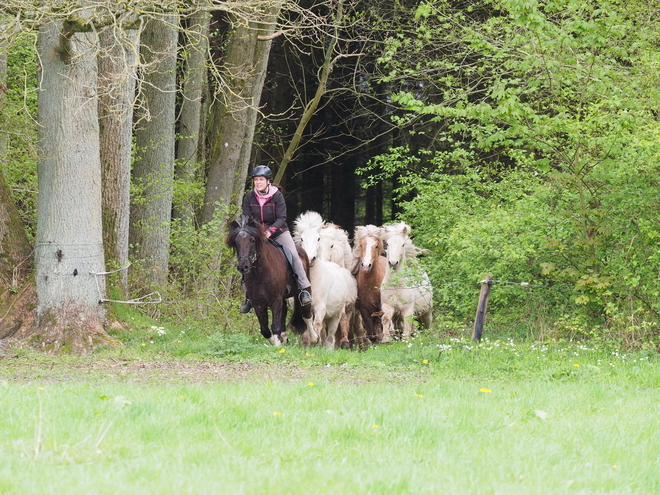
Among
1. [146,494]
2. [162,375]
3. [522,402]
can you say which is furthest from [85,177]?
[146,494]

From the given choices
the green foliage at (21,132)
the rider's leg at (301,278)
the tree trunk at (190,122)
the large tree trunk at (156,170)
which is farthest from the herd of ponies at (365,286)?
the tree trunk at (190,122)

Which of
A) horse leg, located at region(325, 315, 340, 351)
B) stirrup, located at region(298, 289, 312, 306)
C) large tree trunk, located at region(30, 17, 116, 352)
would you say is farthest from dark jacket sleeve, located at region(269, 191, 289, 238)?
large tree trunk, located at region(30, 17, 116, 352)

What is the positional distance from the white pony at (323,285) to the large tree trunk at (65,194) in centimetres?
338

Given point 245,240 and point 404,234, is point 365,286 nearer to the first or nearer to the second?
point 404,234

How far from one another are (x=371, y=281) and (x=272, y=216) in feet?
7.99

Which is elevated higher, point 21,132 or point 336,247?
point 21,132

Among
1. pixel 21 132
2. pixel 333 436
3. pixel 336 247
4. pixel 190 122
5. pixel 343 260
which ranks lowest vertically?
pixel 333 436

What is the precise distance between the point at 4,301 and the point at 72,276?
1.30 m

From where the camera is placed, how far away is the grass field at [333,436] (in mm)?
4430

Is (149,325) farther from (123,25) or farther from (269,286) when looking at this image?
(123,25)

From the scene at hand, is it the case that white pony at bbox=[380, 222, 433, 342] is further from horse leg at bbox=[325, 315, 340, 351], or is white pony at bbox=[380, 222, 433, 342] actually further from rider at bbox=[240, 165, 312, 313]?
rider at bbox=[240, 165, 312, 313]

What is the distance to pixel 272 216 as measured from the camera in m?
13.0

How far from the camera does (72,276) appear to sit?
12586mm

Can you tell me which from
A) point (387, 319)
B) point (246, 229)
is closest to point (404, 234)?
point (387, 319)
